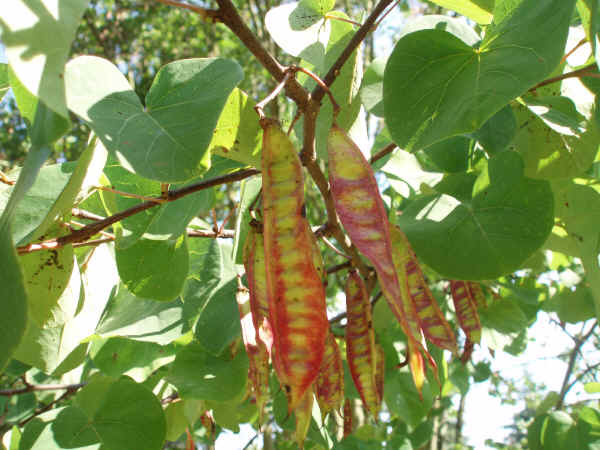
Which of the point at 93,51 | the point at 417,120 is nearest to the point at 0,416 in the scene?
the point at 417,120

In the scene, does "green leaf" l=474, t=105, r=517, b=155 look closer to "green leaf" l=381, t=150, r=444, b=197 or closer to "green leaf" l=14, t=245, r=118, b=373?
"green leaf" l=381, t=150, r=444, b=197

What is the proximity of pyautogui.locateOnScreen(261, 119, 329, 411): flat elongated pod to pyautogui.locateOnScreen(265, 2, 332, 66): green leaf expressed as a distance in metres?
0.55

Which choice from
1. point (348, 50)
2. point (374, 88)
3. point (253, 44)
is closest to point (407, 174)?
point (374, 88)

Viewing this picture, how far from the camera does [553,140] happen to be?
1.30 m

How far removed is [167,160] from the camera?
0.80 meters

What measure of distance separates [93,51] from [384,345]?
4723 mm

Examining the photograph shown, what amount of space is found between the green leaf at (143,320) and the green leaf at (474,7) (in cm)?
99

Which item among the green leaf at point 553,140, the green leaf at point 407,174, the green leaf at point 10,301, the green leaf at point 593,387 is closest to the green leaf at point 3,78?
the green leaf at point 10,301

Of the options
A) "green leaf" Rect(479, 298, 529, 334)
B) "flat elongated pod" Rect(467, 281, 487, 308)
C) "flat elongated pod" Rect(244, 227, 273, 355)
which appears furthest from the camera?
"green leaf" Rect(479, 298, 529, 334)

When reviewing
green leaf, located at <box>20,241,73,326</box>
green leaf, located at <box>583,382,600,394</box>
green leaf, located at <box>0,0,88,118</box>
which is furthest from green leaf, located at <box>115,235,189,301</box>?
green leaf, located at <box>583,382,600,394</box>

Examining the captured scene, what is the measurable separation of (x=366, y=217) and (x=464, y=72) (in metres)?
0.45

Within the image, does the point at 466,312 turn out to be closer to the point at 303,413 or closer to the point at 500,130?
the point at 500,130

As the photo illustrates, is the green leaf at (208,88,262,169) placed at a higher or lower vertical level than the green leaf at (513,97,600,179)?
lower

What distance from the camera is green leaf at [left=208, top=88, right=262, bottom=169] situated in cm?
94
